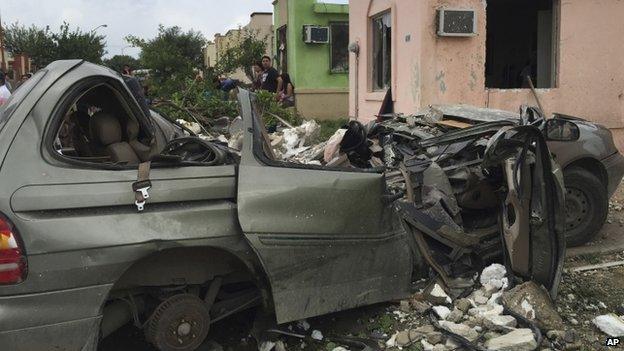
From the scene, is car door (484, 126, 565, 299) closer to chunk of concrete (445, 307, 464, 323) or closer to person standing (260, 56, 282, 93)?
chunk of concrete (445, 307, 464, 323)

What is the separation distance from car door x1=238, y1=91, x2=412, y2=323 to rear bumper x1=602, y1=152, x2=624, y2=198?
2.77m

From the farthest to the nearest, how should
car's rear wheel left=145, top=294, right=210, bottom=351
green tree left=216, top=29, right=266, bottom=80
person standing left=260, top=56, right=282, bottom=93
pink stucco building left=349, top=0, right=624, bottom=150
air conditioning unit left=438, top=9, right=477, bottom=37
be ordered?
green tree left=216, top=29, right=266, bottom=80 → person standing left=260, top=56, right=282, bottom=93 → pink stucco building left=349, top=0, right=624, bottom=150 → air conditioning unit left=438, top=9, right=477, bottom=37 → car's rear wheel left=145, top=294, right=210, bottom=351

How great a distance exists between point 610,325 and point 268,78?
11.0m

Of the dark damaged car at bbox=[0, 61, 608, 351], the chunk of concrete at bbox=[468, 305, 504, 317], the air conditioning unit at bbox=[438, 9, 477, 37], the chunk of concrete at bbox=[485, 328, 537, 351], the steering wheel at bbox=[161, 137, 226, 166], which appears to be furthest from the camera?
the air conditioning unit at bbox=[438, 9, 477, 37]

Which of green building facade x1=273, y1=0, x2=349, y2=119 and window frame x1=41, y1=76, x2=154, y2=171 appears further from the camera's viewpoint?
green building facade x1=273, y1=0, x2=349, y2=119

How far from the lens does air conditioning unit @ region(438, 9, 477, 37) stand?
8016 mm

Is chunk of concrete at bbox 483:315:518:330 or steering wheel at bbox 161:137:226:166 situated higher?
steering wheel at bbox 161:137:226:166

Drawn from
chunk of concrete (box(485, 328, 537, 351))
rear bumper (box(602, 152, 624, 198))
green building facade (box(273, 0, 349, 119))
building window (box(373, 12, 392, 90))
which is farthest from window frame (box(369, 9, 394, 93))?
chunk of concrete (box(485, 328, 537, 351))

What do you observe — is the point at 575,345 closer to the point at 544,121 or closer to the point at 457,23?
the point at 544,121

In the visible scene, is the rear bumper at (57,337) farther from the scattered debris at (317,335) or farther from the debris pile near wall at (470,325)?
the scattered debris at (317,335)

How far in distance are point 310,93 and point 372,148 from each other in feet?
35.4

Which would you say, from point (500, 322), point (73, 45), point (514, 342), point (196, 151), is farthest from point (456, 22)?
Result: point (73, 45)

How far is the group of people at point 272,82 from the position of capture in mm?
13672

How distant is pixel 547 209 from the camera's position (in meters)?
3.80
